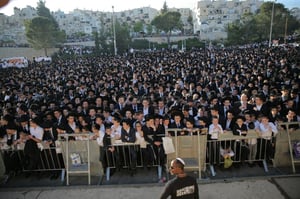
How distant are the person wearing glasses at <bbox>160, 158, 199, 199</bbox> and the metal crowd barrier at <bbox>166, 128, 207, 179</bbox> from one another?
6.28ft

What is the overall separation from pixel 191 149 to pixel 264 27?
160 feet

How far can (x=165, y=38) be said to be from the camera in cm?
6938

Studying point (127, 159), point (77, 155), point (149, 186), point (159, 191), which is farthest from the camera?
point (127, 159)

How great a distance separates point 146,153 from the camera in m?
5.80

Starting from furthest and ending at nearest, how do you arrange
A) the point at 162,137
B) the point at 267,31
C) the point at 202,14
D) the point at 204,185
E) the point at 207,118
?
the point at 202,14 → the point at 267,31 → the point at 207,118 → the point at 162,137 → the point at 204,185

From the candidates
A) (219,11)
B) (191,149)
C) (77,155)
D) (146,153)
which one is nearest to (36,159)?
(77,155)

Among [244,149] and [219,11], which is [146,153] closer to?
[244,149]

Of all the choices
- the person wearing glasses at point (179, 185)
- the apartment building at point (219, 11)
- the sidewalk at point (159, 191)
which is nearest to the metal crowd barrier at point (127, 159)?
the sidewalk at point (159, 191)

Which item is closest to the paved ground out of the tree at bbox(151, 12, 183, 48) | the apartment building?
the tree at bbox(151, 12, 183, 48)

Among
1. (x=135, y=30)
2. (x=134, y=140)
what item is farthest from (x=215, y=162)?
(x=135, y=30)

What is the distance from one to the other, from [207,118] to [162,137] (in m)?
1.44

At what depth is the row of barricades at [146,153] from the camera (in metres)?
5.50

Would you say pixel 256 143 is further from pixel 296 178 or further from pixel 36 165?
pixel 36 165

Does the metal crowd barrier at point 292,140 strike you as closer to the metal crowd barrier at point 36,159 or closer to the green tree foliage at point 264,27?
the metal crowd barrier at point 36,159
